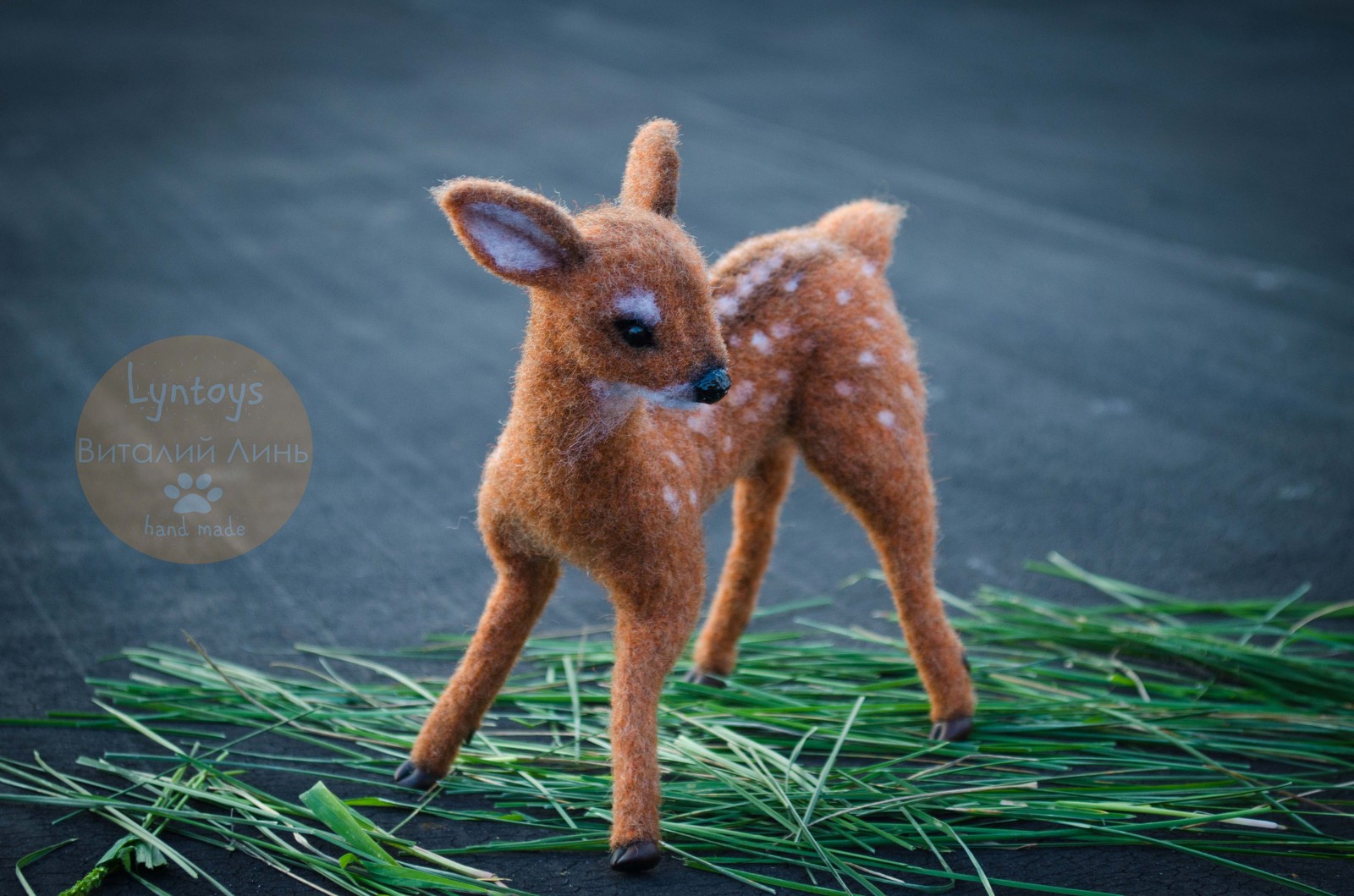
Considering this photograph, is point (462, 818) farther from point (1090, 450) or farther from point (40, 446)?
point (1090, 450)

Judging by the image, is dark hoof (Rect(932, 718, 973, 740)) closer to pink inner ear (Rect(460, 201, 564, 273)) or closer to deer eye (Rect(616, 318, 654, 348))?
deer eye (Rect(616, 318, 654, 348))

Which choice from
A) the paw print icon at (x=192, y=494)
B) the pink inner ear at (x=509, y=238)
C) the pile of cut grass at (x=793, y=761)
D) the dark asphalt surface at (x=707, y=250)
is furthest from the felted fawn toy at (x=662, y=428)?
the paw print icon at (x=192, y=494)

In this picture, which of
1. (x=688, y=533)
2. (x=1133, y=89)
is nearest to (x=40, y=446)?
(x=688, y=533)

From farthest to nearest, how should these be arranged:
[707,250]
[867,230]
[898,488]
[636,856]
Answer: [707,250] → [867,230] → [898,488] → [636,856]

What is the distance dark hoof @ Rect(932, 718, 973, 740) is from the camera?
7.11 ft

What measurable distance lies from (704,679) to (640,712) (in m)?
0.58

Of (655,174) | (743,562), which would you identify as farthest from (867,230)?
(743,562)

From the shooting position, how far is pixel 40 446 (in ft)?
10.8

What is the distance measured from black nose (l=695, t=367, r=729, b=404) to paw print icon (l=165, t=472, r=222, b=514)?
1.62 metres

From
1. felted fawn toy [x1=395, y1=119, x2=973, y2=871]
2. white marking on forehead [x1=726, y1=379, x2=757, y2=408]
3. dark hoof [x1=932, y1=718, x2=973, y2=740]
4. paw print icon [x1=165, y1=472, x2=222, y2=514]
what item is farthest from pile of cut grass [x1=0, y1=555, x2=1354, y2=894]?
white marking on forehead [x1=726, y1=379, x2=757, y2=408]

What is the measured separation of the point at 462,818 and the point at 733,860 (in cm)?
45

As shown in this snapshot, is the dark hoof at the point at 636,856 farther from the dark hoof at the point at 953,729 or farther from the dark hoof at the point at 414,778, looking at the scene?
the dark hoof at the point at 953,729

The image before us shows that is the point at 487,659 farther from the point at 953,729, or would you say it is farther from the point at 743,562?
the point at 953,729

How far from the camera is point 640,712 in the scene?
5.83ft
